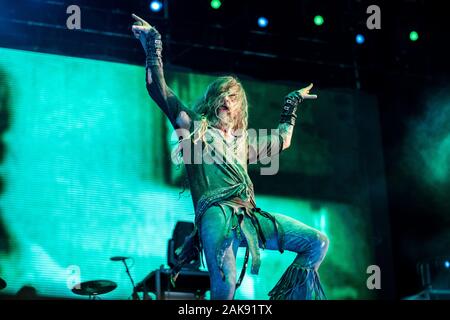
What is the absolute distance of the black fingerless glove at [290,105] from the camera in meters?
4.69

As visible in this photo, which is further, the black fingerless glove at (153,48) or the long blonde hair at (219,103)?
the long blonde hair at (219,103)

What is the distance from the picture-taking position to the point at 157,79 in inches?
168

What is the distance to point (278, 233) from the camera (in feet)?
13.5

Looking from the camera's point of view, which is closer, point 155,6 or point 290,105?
point 290,105

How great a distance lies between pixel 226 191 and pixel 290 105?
0.82 metres

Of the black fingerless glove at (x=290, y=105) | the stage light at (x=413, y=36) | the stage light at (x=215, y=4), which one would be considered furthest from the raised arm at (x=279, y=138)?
the stage light at (x=413, y=36)

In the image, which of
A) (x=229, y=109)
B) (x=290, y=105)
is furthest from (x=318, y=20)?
(x=229, y=109)

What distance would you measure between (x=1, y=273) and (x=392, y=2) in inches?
223

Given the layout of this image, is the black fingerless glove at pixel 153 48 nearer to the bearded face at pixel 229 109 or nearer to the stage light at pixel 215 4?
the bearded face at pixel 229 109

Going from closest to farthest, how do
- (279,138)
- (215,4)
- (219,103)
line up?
(219,103), (279,138), (215,4)

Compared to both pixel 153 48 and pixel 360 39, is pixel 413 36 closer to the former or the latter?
pixel 360 39

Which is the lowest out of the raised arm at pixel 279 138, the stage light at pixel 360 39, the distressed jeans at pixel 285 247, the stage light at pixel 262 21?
the distressed jeans at pixel 285 247

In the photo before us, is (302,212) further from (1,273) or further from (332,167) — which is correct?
(1,273)
